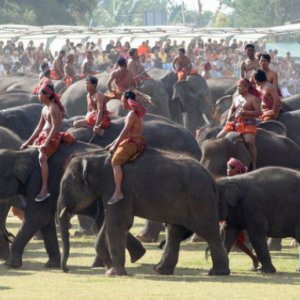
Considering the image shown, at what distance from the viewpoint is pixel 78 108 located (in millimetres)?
33562

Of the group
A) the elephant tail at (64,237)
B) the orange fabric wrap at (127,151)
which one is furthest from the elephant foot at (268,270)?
the elephant tail at (64,237)

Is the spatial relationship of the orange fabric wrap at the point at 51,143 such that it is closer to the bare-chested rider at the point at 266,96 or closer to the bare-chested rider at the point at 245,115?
the bare-chested rider at the point at 245,115

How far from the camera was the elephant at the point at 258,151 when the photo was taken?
2123 centimetres

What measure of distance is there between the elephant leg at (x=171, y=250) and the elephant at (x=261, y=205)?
520 millimetres

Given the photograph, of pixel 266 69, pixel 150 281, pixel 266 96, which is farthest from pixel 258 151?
pixel 150 281

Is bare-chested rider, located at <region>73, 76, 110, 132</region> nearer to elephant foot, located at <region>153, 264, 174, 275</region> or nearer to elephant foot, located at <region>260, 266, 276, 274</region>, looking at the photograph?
elephant foot, located at <region>153, 264, 174, 275</region>

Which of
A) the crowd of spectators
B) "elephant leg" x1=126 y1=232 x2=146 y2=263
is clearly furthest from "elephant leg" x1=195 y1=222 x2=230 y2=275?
the crowd of spectators

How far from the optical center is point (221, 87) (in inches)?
1410

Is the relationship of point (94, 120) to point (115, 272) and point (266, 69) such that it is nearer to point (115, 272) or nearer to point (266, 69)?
point (266, 69)

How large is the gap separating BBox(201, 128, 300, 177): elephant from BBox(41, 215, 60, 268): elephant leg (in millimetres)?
2623

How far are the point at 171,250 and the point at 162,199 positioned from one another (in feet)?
2.10

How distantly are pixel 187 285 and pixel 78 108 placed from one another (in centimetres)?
1710

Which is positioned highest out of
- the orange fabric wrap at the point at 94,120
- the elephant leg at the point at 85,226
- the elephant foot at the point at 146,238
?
the orange fabric wrap at the point at 94,120

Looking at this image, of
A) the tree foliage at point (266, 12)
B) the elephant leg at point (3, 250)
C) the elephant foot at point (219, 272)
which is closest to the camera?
the elephant foot at point (219, 272)
